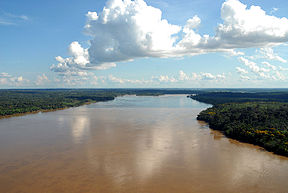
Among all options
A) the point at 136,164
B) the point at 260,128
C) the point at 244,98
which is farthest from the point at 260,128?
the point at 244,98

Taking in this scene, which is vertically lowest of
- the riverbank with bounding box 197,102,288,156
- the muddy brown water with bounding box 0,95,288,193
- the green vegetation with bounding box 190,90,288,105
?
the muddy brown water with bounding box 0,95,288,193

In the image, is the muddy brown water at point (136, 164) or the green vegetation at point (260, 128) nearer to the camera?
the muddy brown water at point (136, 164)

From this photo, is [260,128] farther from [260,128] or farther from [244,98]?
[244,98]

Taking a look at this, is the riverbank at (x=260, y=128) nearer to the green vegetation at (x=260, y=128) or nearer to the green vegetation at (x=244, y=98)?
the green vegetation at (x=260, y=128)

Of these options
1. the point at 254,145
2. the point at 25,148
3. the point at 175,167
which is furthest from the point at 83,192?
the point at 254,145

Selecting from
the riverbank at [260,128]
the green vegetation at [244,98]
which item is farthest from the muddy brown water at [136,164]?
the green vegetation at [244,98]

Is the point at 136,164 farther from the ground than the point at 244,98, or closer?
closer

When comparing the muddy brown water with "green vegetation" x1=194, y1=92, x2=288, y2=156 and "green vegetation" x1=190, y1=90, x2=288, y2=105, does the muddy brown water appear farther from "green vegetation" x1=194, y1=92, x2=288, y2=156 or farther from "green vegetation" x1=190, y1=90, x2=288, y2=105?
"green vegetation" x1=190, y1=90, x2=288, y2=105

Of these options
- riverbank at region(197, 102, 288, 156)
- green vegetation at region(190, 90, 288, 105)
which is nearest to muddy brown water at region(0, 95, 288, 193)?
riverbank at region(197, 102, 288, 156)
